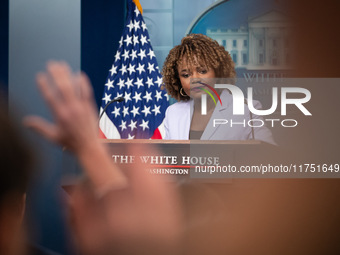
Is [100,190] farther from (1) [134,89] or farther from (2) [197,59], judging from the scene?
(1) [134,89]

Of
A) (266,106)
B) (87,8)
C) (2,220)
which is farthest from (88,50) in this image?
(2,220)

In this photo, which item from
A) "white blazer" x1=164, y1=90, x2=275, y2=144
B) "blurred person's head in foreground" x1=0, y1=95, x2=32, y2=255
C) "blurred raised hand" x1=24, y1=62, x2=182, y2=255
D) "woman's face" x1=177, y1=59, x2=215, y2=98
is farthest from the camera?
"woman's face" x1=177, y1=59, x2=215, y2=98

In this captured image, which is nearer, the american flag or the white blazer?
the white blazer

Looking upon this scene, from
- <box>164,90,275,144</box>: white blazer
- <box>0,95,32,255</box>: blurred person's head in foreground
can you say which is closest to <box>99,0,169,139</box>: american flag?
<box>164,90,275,144</box>: white blazer

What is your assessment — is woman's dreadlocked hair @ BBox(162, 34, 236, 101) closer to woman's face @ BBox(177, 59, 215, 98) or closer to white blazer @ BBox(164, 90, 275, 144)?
woman's face @ BBox(177, 59, 215, 98)

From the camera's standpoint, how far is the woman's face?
1.76 m

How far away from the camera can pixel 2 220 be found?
66 centimetres

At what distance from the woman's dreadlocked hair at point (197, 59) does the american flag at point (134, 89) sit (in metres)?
0.75

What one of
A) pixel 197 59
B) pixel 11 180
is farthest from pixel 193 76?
pixel 11 180

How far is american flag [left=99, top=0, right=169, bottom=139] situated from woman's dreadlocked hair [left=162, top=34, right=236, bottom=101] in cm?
75

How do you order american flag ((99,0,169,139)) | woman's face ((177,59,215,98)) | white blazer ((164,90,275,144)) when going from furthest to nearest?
american flag ((99,0,169,139)), woman's face ((177,59,215,98)), white blazer ((164,90,275,144))

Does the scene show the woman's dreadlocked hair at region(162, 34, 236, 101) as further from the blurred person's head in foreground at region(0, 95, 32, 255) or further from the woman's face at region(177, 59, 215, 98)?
the blurred person's head in foreground at region(0, 95, 32, 255)

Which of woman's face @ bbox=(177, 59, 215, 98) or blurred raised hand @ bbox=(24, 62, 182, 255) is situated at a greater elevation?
woman's face @ bbox=(177, 59, 215, 98)

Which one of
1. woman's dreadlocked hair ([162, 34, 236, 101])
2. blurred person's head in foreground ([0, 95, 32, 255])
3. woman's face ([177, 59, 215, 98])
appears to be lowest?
blurred person's head in foreground ([0, 95, 32, 255])
